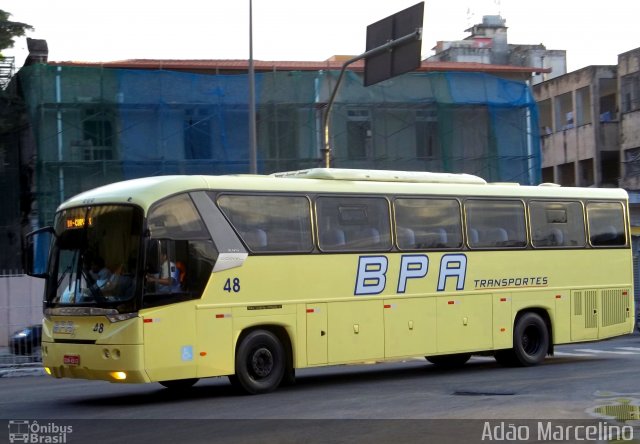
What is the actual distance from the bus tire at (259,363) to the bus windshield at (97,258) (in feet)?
6.73

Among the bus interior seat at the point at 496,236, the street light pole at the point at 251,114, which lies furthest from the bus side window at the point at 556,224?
the street light pole at the point at 251,114

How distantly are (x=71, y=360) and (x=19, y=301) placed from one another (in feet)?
52.3

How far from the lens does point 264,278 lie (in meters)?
15.5

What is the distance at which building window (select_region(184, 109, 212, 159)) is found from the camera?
36625 millimetres

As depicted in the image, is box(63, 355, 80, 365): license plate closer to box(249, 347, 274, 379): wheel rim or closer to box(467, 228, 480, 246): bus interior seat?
box(249, 347, 274, 379): wheel rim

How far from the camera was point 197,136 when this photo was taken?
36.7 m

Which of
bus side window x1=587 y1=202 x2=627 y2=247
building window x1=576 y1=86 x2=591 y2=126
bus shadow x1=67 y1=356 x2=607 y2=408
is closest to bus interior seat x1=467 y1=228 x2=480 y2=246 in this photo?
bus shadow x1=67 y1=356 x2=607 y2=408

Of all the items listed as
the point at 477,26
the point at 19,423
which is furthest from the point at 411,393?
the point at 477,26

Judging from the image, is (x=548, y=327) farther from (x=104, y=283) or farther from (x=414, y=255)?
(x=104, y=283)

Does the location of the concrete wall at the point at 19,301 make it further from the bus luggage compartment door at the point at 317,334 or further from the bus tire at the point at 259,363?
the bus tire at the point at 259,363

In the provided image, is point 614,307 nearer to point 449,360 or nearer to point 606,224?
point 606,224

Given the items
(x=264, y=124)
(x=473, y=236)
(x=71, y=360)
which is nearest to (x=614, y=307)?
(x=473, y=236)

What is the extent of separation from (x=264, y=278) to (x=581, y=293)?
299 inches

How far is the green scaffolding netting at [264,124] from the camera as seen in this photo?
3503 centimetres
